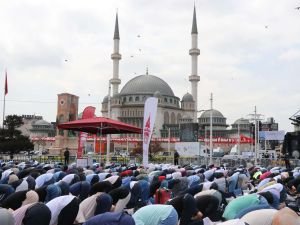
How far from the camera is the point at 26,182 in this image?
8.77 meters

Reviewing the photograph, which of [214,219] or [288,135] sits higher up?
[288,135]

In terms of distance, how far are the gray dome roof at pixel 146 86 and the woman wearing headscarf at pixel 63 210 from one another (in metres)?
86.3

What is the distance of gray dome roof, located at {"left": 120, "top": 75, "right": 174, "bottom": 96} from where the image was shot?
92.9 m

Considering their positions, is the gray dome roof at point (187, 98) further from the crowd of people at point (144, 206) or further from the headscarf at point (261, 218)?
the headscarf at point (261, 218)

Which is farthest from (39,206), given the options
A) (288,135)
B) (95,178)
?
(288,135)

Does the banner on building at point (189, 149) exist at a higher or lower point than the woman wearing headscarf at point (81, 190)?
higher

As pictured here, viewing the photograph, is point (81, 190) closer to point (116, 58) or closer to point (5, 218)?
point (5, 218)

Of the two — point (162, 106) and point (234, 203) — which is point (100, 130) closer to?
point (234, 203)

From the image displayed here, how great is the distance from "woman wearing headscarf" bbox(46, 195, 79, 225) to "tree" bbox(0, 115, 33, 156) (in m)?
37.4

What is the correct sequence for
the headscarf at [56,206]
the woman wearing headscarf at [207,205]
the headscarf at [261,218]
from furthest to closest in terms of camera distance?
1. the woman wearing headscarf at [207,205]
2. the headscarf at [56,206]
3. the headscarf at [261,218]

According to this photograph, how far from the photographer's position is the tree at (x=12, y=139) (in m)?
41.6

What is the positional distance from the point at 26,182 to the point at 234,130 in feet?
312

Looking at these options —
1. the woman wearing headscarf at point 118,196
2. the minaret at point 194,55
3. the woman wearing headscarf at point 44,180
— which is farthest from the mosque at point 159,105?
the woman wearing headscarf at point 118,196

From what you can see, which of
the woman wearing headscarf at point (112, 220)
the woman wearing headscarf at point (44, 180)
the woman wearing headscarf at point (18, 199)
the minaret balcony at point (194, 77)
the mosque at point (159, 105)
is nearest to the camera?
the woman wearing headscarf at point (112, 220)
